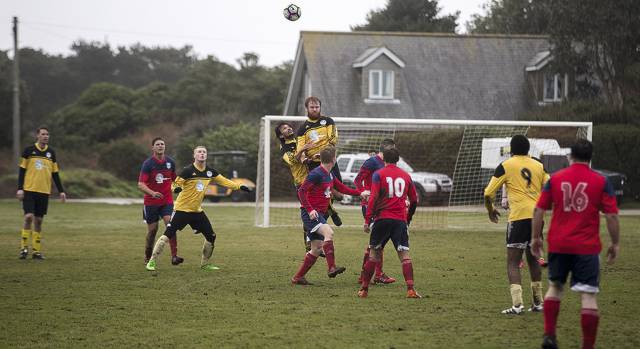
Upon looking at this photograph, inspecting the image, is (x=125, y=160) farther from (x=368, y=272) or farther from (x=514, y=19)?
(x=368, y=272)

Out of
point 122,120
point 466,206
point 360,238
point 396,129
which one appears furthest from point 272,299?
point 122,120

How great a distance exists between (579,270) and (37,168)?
36.8ft

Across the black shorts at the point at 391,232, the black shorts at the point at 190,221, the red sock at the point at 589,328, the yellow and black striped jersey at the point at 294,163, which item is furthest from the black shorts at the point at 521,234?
the black shorts at the point at 190,221

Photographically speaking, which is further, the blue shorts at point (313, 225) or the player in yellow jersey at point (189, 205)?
the player in yellow jersey at point (189, 205)

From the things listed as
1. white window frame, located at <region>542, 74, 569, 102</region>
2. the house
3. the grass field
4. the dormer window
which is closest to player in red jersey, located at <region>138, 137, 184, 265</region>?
the grass field

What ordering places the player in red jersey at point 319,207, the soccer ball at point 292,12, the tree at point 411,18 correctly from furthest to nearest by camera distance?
1. the tree at point 411,18
2. the soccer ball at point 292,12
3. the player in red jersey at point 319,207

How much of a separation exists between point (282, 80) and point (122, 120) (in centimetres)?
1272

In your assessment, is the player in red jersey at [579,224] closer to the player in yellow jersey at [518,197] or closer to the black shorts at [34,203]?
the player in yellow jersey at [518,197]

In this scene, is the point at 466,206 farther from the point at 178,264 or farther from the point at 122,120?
the point at 122,120

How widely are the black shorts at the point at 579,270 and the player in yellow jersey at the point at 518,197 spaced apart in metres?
1.85

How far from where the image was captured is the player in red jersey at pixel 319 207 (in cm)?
1208

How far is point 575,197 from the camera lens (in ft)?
26.2

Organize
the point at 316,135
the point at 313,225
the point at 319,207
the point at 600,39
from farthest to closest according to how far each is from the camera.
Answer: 1. the point at 600,39
2. the point at 316,135
3. the point at 319,207
4. the point at 313,225

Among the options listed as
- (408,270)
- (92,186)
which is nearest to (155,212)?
(408,270)
